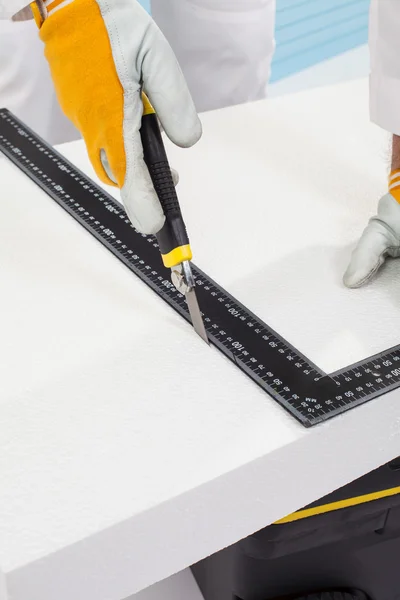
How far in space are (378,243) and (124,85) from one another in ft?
1.11

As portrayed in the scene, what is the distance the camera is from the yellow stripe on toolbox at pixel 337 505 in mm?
785

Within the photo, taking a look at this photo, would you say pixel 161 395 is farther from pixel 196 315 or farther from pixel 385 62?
pixel 385 62

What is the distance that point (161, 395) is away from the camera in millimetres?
667

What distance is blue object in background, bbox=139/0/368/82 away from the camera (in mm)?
3170

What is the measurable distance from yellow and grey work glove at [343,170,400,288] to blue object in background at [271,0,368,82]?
7.98 ft

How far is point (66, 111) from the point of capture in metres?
0.76

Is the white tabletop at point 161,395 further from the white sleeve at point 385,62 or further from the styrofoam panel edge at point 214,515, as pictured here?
the white sleeve at point 385,62

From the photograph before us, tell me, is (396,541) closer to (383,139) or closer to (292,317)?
(292,317)

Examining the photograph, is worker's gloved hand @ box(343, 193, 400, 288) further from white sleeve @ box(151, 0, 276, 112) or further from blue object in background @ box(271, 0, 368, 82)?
blue object in background @ box(271, 0, 368, 82)

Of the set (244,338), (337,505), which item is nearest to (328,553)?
(337,505)

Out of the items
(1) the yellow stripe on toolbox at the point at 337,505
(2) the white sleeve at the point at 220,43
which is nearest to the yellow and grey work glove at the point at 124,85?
(1) the yellow stripe on toolbox at the point at 337,505

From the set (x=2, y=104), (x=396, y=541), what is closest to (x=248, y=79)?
(x=2, y=104)

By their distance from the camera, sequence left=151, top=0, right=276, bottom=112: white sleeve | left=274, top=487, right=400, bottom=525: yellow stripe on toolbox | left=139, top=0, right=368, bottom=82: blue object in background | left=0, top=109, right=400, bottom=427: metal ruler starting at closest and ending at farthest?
1. left=0, top=109, right=400, bottom=427: metal ruler
2. left=274, top=487, right=400, bottom=525: yellow stripe on toolbox
3. left=151, top=0, right=276, bottom=112: white sleeve
4. left=139, top=0, right=368, bottom=82: blue object in background

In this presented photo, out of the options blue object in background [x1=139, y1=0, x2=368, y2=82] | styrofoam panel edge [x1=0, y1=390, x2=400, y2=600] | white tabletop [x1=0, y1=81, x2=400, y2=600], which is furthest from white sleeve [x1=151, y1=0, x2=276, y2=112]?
blue object in background [x1=139, y1=0, x2=368, y2=82]
